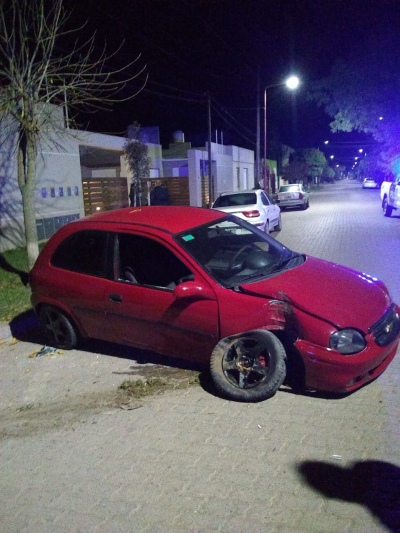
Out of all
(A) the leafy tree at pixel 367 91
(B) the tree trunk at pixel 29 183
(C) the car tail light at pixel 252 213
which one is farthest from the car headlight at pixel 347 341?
(A) the leafy tree at pixel 367 91

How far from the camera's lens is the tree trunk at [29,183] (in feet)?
28.9

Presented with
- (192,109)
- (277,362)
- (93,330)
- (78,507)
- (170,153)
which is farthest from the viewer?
(192,109)

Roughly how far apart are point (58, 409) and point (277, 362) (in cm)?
201

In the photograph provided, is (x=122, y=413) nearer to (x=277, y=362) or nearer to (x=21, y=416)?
(x=21, y=416)

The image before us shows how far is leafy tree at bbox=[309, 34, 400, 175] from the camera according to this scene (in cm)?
2466

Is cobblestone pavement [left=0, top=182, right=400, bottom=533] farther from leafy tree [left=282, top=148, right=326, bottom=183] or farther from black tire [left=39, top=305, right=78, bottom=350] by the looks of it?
leafy tree [left=282, top=148, right=326, bottom=183]

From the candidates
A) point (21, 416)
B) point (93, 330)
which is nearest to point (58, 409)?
point (21, 416)

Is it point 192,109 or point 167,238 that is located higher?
point 192,109

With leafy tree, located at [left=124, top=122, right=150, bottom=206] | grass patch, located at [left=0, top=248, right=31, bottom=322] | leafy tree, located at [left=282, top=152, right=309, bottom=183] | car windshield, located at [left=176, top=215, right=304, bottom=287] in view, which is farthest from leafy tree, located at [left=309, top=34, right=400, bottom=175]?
leafy tree, located at [left=282, top=152, right=309, bottom=183]

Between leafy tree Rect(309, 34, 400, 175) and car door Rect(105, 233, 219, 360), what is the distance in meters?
23.4

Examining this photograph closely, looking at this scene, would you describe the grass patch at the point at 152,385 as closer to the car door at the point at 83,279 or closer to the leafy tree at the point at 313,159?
the car door at the point at 83,279

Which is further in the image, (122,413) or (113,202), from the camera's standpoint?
(113,202)

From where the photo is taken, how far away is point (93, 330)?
5508 millimetres

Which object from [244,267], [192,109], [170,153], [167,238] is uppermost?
[192,109]
